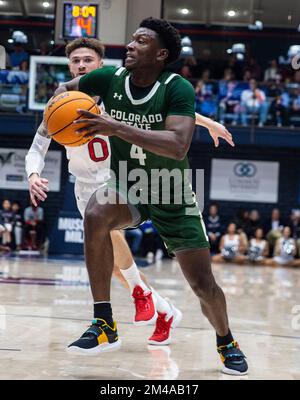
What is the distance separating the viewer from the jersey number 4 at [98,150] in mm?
5449

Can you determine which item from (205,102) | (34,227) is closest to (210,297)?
A: (205,102)

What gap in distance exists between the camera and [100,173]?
222 inches

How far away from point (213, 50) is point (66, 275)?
14328mm

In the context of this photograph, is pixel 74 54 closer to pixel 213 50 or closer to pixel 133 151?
pixel 133 151

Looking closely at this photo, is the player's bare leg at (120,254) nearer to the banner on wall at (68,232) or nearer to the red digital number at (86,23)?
the red digital number at (86,23)

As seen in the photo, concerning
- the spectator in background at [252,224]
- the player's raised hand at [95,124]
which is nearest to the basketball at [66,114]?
the player's raised hand at [95,124]

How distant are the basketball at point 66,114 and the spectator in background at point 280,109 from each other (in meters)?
13.9

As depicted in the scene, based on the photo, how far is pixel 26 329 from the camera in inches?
213

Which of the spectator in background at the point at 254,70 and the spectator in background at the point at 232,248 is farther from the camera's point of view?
the spectator in background at the point at 254,70

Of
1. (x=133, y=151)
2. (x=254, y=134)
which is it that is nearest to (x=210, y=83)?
(x=254, y=134)

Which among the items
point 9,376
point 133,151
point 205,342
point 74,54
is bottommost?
point 205,342

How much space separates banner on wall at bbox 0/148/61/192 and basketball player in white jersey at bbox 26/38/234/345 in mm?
14127

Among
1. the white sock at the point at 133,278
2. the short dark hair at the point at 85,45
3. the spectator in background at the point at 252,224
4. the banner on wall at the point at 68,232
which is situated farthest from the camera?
the spectator in background at the point at 252,224

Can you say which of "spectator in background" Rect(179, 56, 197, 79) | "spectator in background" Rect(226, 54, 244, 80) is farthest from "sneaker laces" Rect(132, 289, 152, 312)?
"spectator in background" Rect(226, 54, 244, 80)
